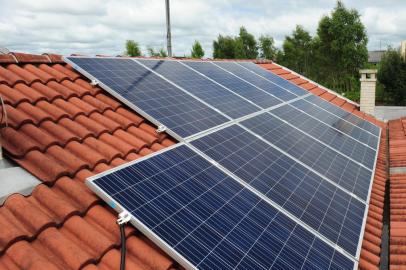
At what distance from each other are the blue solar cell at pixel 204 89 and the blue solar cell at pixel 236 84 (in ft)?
1.67

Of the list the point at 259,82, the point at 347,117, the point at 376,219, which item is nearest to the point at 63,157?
the point at 376,219

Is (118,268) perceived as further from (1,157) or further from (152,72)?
(152,72)

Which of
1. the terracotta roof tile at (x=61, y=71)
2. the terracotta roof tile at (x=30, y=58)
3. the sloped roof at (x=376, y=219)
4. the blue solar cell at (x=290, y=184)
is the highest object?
the terracotta roof tile at (x=30, y=58)

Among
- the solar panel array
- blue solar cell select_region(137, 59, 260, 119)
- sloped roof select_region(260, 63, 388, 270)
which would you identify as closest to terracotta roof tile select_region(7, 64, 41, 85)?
the solar panel array

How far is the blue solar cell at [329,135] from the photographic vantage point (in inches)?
340

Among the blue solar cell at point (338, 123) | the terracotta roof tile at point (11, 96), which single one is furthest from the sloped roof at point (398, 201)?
the terracotta roof tile at point (11, 96)

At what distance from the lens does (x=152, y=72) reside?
8.50 meters

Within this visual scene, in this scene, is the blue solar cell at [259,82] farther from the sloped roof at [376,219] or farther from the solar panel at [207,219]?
the solar panel at [207,219]

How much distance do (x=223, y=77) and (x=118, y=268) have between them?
26.2ft

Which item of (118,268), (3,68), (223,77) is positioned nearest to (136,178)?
(118,268)

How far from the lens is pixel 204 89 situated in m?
8.73

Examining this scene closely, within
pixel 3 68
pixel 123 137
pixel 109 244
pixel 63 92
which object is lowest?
pixel 109 244

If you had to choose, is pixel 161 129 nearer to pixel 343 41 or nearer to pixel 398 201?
pixel 398 201

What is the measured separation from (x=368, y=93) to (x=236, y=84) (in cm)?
777
